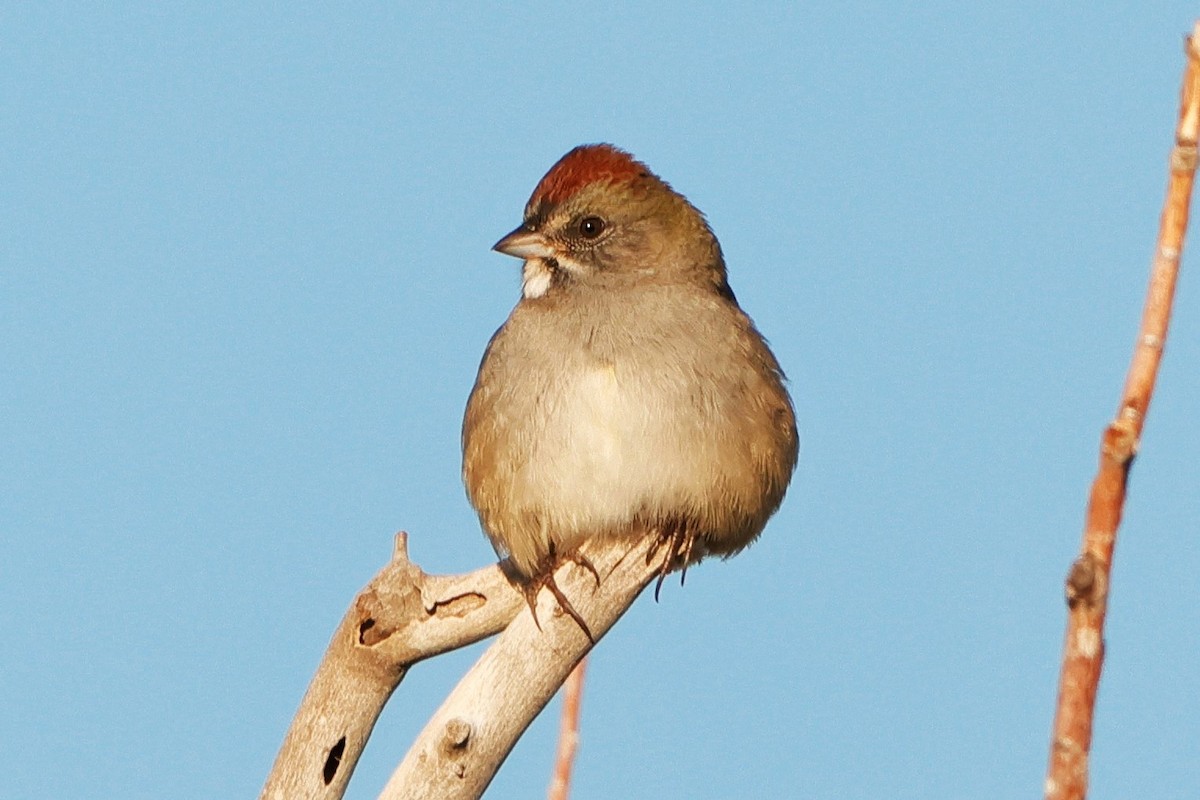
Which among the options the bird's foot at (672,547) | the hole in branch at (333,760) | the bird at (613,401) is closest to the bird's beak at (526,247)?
the bird at (613,401)

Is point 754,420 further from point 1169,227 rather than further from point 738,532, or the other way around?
point 1169,227

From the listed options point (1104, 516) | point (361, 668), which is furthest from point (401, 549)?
point (1104, 516)

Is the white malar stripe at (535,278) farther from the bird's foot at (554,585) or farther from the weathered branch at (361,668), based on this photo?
the weathered branch at (361,668)

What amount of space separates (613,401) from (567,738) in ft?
6.45

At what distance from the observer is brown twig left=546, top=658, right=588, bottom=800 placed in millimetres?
3600

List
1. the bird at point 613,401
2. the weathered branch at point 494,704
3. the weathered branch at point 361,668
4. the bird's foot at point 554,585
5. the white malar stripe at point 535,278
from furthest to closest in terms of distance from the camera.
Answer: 1. the white malar stripe at point 535,278
2. the bird at point 613,401
3. the bird's foot at point 554,585
4. the weathered branch at point 361,668
5. the weathered branch at point 494,704

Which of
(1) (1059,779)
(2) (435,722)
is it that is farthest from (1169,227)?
(2) (435,722)

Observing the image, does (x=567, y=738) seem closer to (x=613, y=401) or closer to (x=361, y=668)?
(x=361, y=668)

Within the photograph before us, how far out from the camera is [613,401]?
218 inches

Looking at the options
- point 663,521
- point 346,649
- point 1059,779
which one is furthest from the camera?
point 663,521

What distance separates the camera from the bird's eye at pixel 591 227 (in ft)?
20.5

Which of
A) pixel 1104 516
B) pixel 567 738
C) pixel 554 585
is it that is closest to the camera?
pixel 1104 516

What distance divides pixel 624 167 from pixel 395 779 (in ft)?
9.29

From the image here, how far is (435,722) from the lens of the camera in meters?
4.50
